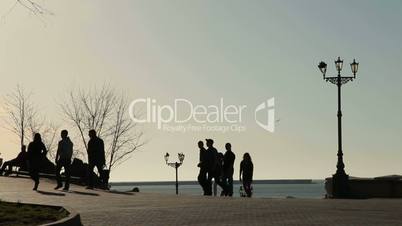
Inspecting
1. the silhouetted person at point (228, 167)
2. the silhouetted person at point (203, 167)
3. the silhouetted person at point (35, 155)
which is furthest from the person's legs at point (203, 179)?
the silhouetted person at point (35, 155)

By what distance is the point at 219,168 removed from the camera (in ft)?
81.7

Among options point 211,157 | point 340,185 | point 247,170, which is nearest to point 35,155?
point 211,157

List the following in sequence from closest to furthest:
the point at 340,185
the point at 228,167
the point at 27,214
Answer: the point at 27,214 → the point at 228,167 → the point at 340,185

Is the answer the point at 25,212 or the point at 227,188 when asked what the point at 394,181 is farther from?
the point at 25,212

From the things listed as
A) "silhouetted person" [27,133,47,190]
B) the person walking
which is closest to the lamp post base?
the person walking

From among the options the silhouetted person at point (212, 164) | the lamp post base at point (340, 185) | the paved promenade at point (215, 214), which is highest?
the silhouetted person at point (212, 164)

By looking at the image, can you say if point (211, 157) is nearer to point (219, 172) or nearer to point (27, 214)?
point (219, 172)

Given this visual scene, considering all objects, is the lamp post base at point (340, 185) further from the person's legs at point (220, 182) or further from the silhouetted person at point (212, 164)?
the silhouetted person at point (212, 164)

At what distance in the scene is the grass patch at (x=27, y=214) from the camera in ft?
36.6

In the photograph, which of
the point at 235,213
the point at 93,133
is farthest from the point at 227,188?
the point at 235,213

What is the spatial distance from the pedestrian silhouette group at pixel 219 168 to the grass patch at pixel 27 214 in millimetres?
10653

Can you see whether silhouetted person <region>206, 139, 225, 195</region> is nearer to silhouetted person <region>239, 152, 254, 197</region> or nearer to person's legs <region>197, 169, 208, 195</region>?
person's legs <region>197, 169, 208, 195</region>

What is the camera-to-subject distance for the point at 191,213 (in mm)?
14734

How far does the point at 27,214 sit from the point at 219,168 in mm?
13224
